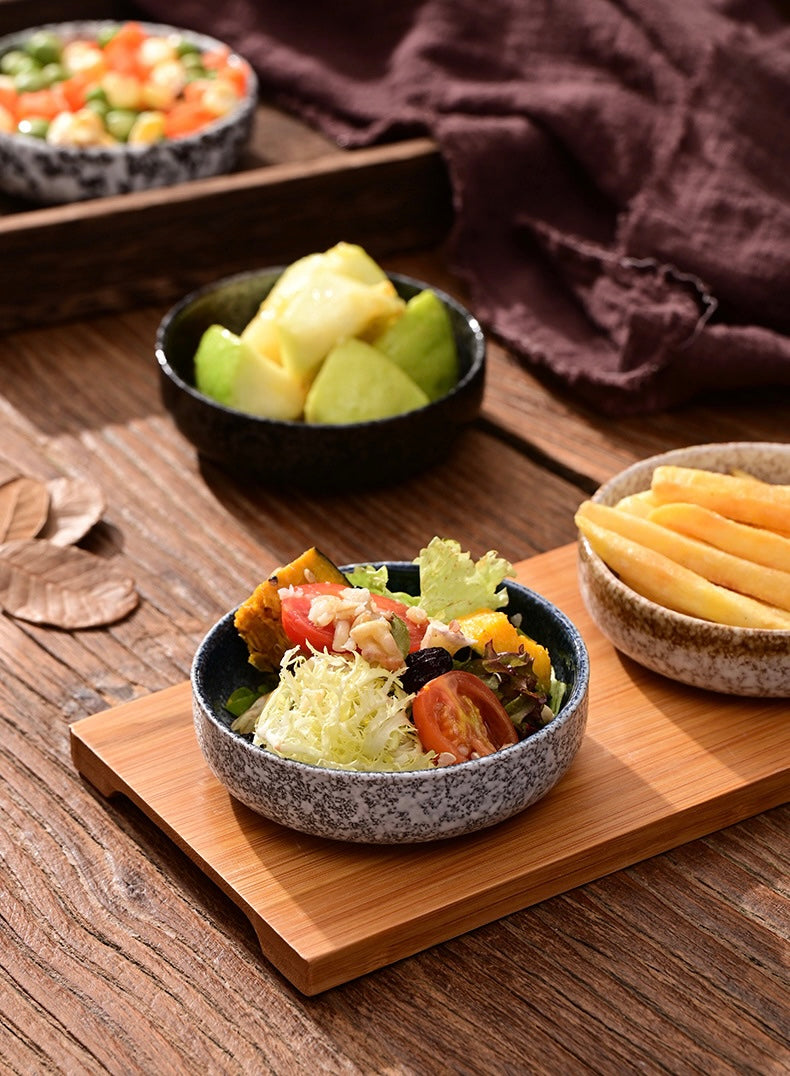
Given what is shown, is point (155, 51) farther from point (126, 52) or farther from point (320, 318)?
point (320, 318)

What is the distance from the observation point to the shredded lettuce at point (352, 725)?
3.45ft

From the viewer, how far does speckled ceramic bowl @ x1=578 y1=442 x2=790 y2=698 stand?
122cm

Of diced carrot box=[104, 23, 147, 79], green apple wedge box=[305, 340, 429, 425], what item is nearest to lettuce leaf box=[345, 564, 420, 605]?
green apple wedge box=[305, 340, 429, 425]

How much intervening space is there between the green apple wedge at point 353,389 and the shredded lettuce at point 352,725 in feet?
1.89

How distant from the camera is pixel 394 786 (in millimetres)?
1021

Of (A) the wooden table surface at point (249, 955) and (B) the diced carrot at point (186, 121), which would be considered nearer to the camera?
(A) the wooden table surface at point (249, 955)

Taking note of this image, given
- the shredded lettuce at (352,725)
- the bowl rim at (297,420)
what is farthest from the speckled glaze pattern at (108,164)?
the shredded lettuce at (352,725)

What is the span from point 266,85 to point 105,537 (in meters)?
1.21

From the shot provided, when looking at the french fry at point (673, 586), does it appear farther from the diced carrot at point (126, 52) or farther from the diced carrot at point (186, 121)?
the diced carrot at point (126, 52)

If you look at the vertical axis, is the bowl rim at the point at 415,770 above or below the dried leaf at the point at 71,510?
above

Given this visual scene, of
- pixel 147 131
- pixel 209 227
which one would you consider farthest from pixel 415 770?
pixel 147 131

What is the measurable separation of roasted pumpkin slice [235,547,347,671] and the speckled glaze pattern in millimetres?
1066

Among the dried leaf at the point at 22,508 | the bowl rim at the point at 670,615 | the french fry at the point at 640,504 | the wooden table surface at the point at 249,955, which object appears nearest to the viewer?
the wooden table surface at the point at 249,955

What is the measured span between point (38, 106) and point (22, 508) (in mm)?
804
